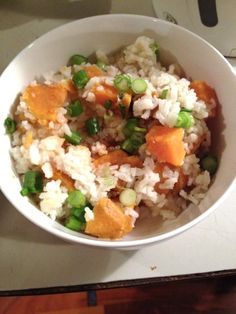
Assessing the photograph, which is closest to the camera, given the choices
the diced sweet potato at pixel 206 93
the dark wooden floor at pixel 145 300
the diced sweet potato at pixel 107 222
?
the diced sweet potato at pixel 107 222

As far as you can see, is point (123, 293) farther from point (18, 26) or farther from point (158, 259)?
point (18, 26)

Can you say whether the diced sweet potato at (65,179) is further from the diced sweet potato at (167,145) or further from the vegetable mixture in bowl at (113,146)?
the diced sweet potato at (167,145)

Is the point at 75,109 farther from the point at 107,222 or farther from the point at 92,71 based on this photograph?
the point at 107,222

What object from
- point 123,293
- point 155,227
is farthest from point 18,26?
point 123,293

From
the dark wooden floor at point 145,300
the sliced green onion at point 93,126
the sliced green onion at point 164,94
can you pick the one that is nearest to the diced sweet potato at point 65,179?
the sliced green onion at point 93,126

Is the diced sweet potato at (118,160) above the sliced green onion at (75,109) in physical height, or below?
below
